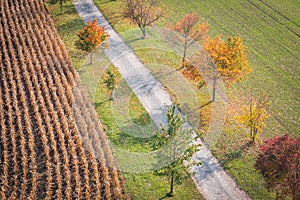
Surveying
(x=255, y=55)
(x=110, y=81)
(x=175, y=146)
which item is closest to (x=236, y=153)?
(x=175, y=146)

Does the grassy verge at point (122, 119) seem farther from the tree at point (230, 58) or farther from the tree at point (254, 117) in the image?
the tree at point (230, 58)

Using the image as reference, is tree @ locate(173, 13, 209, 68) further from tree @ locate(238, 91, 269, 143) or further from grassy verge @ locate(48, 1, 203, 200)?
tree @ locate(238, 91, 269, 143)

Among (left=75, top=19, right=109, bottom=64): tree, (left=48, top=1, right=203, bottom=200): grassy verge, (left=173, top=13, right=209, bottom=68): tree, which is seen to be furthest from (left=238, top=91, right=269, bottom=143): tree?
(left=75, top=19, right=109, bottom=64): tree

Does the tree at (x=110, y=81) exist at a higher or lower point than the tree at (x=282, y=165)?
lower

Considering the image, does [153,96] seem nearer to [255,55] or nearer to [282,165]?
[255,55]

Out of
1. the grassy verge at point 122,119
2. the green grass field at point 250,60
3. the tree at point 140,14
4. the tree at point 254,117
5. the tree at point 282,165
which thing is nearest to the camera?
the tree at point 282,165

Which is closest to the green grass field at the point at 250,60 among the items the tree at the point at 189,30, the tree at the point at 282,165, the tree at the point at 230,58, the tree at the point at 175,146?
the tree at the point at 189,30

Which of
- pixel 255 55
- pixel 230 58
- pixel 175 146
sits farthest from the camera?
pixel 255 55
